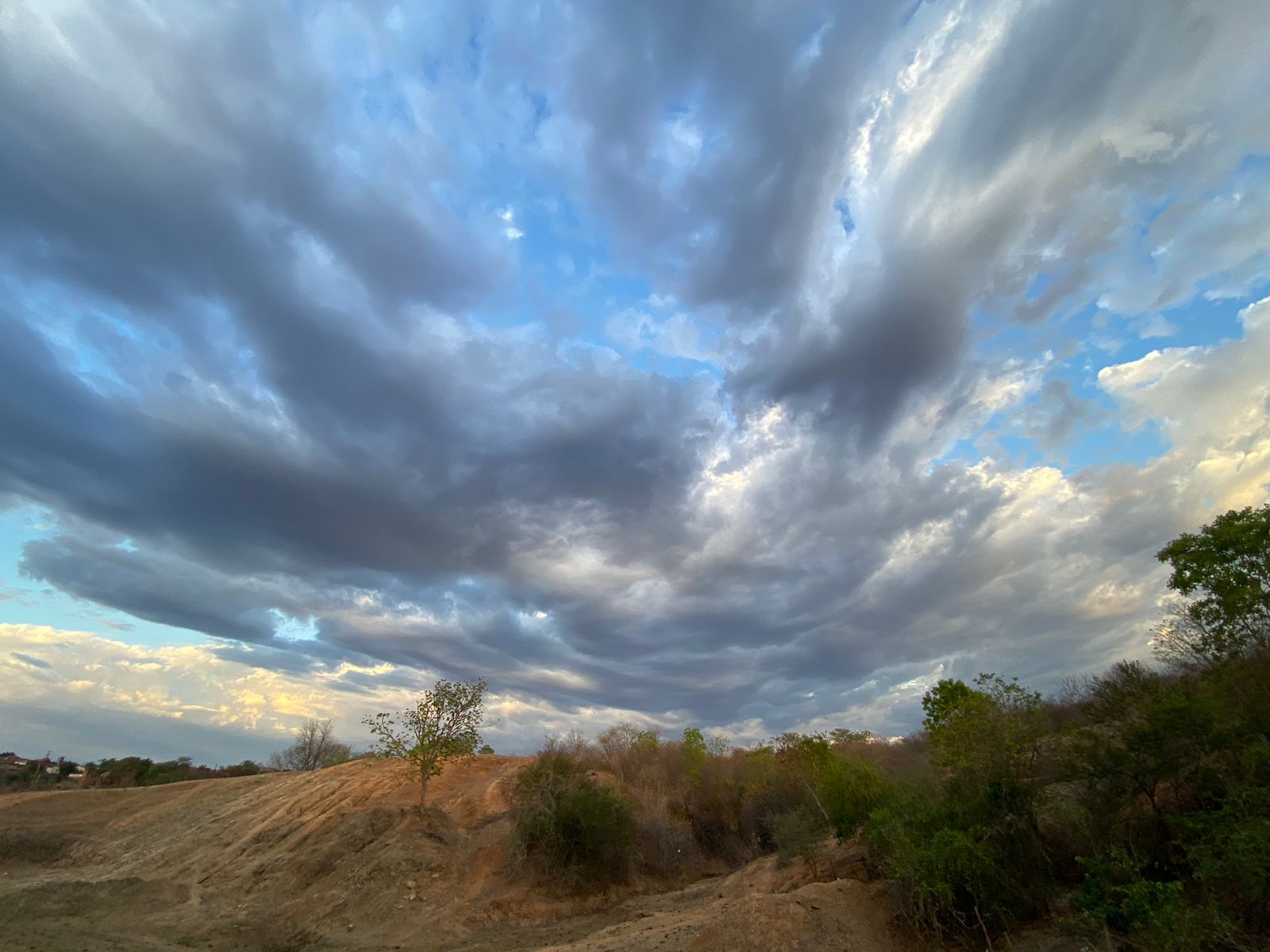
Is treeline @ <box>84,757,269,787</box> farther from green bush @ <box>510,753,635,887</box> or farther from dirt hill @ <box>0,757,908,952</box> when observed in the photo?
green bush @ <box>510,753,635,887</box>

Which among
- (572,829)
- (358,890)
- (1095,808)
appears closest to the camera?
(1095,808)

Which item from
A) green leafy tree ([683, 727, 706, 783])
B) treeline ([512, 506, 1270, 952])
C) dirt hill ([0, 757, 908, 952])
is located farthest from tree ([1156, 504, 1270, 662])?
green leafy tree ([683, 727, 706, 783])

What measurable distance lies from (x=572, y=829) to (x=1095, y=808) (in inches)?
719

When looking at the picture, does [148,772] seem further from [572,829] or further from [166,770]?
[572,829]

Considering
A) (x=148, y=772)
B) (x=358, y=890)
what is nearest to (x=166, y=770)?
(x=148, y=772)

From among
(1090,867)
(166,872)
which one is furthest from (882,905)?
(166,872)

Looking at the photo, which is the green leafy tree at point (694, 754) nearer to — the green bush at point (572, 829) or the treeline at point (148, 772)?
the green bush at point (572, 829)

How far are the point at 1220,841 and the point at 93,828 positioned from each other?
48881mm

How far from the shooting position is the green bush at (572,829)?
82.7 feet

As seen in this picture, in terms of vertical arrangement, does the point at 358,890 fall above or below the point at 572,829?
below

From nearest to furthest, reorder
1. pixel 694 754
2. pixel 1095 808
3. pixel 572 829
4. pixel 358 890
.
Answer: pixel 1095 808 < pixel 358 890 < pixel 572 829 < pixel 694 754

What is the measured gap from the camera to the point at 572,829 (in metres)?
25.7

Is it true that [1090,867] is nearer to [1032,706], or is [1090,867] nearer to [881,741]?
[1032,706]

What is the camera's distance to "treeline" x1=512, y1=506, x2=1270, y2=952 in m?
11.5
